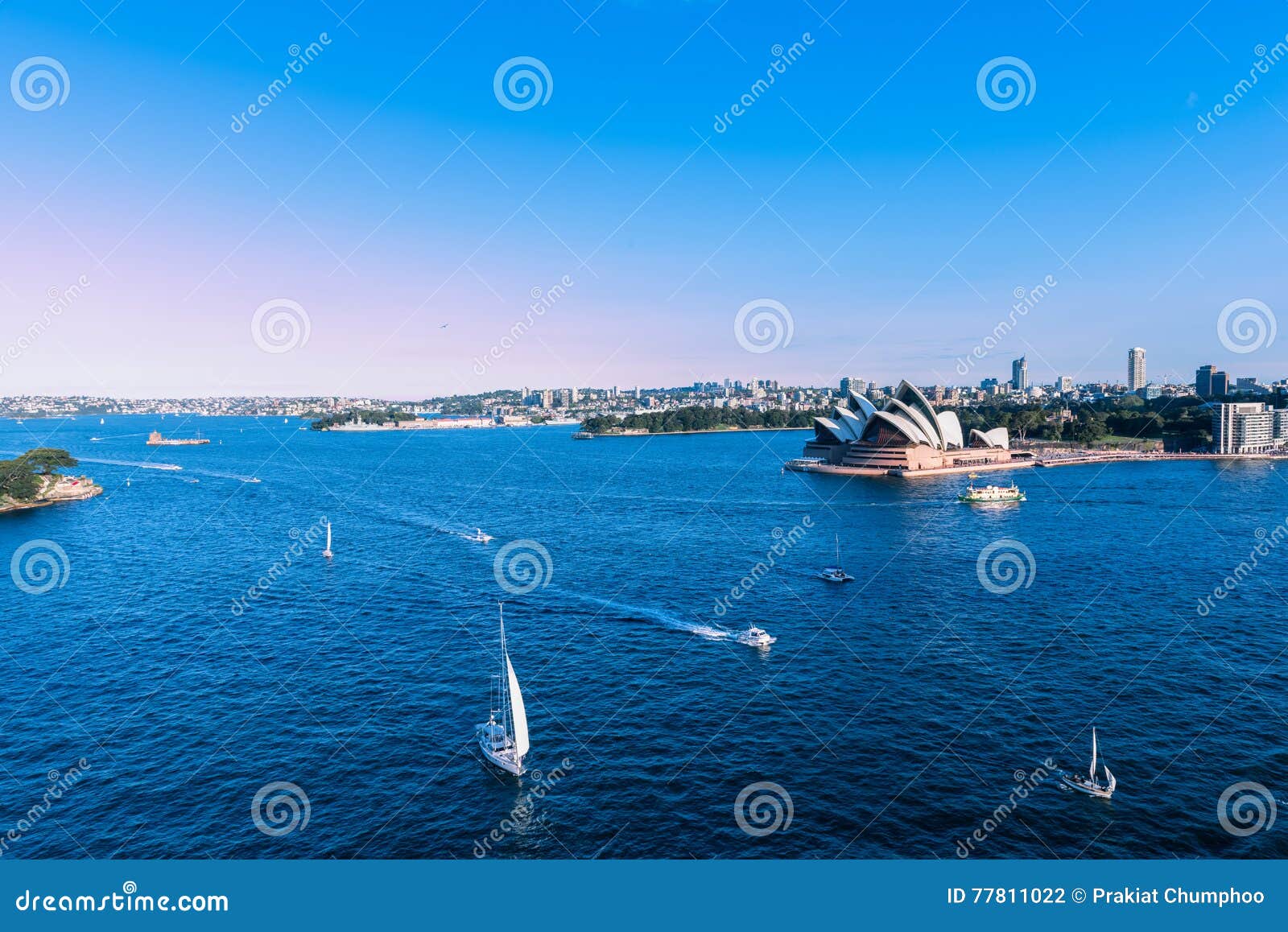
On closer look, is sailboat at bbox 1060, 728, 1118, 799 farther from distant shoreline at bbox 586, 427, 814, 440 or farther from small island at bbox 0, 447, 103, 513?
distant shoreline at bbox 586, 427, 814, 440

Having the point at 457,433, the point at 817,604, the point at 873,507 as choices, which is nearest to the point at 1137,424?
the point at 873,507

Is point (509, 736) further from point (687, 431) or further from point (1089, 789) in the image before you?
point (687, 431)

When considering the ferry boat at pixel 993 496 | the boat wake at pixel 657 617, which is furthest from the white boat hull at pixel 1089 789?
the ferry boat at pixel 993 496

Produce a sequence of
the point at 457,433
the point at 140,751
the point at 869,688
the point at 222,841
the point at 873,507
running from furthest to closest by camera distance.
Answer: the point at 457,433, the point at 873,507, the point at 869,688, the point at 140,751, the point at 222,841

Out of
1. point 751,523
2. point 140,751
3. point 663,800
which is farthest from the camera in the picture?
point 751,523

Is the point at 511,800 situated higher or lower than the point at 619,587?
lower

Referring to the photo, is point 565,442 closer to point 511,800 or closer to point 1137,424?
point 1137,424

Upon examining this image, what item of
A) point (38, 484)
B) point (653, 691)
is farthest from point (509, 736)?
point (38, 484)
